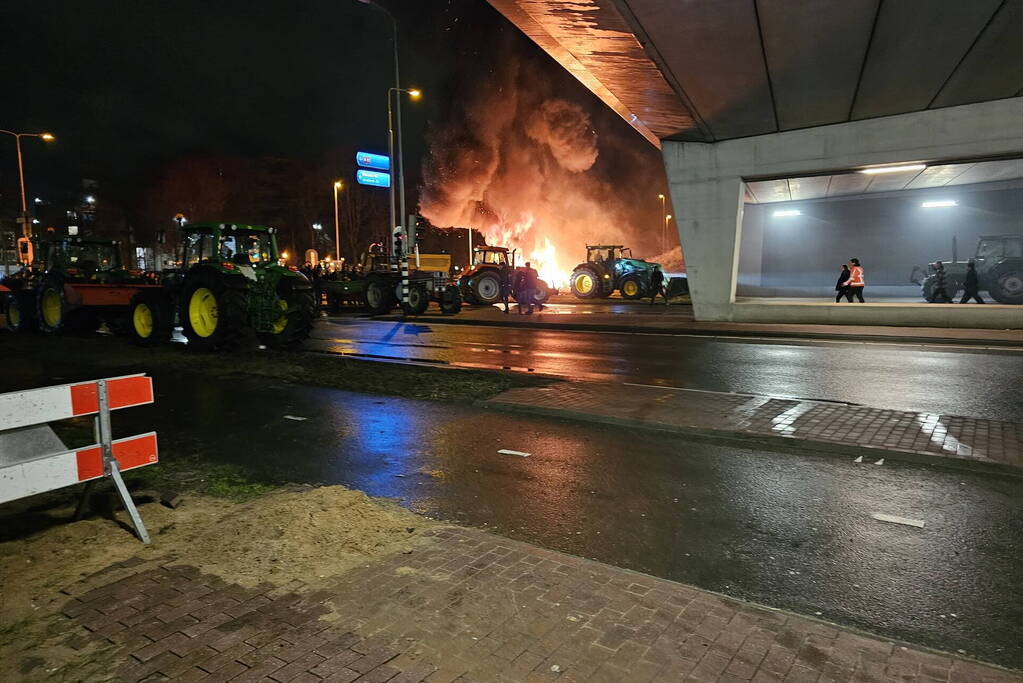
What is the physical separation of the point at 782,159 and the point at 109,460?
16642mm

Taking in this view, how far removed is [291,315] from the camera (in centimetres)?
1320

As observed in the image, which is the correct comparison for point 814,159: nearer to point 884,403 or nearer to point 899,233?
point 899,233

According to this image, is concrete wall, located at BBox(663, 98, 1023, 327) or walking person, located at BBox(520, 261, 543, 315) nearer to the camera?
concrete wall, located at BBox(663, 98, 1023, 327)

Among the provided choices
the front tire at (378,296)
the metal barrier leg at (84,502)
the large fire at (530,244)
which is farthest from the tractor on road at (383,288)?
the large fire at (530,244)

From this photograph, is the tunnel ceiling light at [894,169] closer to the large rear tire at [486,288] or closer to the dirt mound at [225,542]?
the dirt mound at [225,542]

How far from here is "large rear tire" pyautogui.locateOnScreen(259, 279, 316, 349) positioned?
13086mm

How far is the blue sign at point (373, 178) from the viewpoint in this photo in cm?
2645

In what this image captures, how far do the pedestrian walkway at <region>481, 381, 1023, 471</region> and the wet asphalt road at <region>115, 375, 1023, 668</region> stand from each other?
12.1 inches

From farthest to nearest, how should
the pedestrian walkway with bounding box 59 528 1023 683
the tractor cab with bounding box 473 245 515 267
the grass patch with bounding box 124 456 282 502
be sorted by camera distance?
the tractor cab with bounding box 473 245 515 267
the grass patch with bounding box 124 456 282 502
the pedestrian walkway with bounding box 59 528 1023 683

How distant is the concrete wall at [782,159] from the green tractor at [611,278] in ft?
44.7

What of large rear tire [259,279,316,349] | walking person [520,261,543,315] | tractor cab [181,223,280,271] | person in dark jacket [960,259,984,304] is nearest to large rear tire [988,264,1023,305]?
person in dark jacket [960,259,984,304]

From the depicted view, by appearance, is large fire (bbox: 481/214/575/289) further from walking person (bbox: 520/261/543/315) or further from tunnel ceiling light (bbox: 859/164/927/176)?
tunnel ceiling light (bbox: 859/164/927/176)

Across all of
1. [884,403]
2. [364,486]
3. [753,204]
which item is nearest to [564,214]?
[753,204]

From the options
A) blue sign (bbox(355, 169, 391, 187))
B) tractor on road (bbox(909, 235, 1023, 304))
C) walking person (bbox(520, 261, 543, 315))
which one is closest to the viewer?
tractor on road (bbox(909, 235, 1023, 304))
